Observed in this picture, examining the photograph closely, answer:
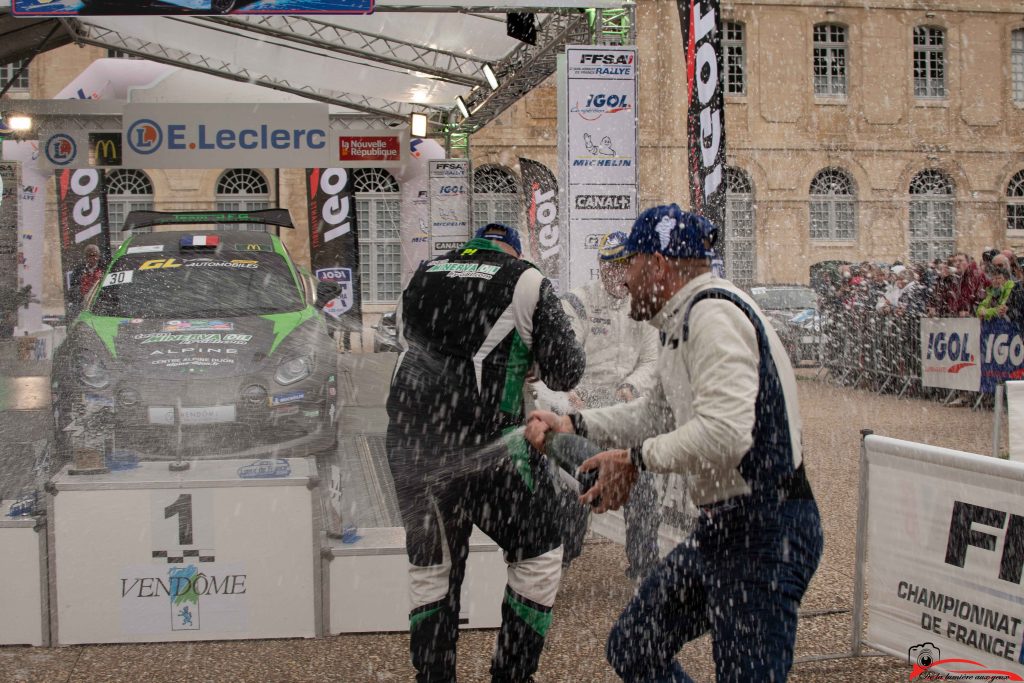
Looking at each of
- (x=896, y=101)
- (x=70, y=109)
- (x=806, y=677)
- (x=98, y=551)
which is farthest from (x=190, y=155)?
(x=896, y=101)

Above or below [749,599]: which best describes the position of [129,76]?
above

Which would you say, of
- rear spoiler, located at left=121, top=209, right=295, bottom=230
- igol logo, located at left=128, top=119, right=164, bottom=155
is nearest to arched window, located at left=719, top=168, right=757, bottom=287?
igol logo, located at left=128, top=119, right=164, bottom=155

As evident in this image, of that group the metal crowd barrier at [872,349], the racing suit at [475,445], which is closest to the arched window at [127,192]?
the metal crowd barrier at [872,349]

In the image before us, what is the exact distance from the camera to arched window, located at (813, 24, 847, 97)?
36.2m

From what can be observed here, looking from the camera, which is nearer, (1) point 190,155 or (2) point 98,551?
(2) point 98,551

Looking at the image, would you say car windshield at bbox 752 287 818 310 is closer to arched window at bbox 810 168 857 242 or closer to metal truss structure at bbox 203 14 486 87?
metal truss structure at bbox 203 14 486 87

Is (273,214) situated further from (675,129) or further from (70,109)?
(675,129)

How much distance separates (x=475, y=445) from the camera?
3.63 metres

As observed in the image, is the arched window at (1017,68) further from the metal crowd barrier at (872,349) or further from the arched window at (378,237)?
the metal crowd barrier at (872,349)

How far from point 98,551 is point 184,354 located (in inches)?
133

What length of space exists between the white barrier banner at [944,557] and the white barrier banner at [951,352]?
31.5ft

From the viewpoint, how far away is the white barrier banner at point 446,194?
18.0 metres

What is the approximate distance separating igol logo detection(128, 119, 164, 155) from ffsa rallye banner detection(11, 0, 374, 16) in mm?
5129

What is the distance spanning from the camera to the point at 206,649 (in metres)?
4.58
